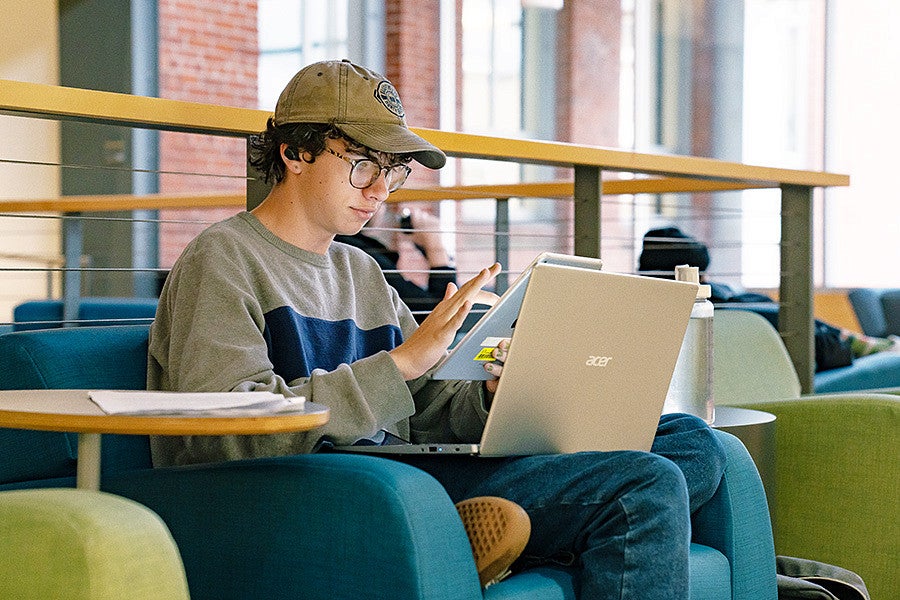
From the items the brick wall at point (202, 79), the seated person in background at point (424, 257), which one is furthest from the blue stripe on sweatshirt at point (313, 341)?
the brick wall at point (202, 79)

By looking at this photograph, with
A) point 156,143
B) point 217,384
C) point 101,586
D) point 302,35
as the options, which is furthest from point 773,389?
point 302,35

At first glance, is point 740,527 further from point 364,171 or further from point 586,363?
point 364,171

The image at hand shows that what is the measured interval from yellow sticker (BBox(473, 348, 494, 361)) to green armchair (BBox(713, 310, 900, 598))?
84cm

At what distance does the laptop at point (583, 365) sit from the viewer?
5.49 feet

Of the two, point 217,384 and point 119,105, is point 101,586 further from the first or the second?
point 119,105

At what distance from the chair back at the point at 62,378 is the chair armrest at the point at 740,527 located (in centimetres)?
90

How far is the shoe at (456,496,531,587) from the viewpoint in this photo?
5.31 ft

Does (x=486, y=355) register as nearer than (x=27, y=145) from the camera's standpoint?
Yes

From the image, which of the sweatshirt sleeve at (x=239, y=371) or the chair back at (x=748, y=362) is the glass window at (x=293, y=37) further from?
the sweatshirt sleeve at (x=239, y=371)

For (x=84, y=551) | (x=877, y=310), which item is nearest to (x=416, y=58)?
(x=877, y=310)

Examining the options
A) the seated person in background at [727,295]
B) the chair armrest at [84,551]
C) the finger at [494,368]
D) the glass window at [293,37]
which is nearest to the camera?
the chair armrest at [84,551]

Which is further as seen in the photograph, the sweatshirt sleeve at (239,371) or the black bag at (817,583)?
the black bag at (817,583)

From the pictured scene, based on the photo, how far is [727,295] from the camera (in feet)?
14.8

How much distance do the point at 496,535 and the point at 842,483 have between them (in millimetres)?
1136
